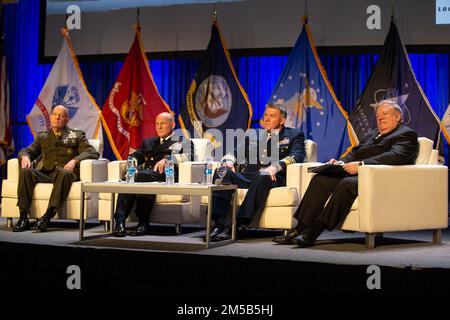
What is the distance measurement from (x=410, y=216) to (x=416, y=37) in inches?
104

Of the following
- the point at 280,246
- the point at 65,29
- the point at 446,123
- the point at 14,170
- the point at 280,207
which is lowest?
the point at 280,246

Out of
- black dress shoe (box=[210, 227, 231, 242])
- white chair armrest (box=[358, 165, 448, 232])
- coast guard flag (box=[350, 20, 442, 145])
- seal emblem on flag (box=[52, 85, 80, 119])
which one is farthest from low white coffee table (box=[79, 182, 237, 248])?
seal emblem on flag (box=[52, 85, 80, 119])

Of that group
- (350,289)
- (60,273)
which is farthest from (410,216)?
(60,273)

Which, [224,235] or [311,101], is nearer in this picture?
[224,235]

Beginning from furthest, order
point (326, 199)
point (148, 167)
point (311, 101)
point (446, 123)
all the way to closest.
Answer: point (311, 101)
point (446, 123)
point (148, 167)
point (326, 199)

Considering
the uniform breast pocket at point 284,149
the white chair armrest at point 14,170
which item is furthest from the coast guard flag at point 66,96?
the uniform breast pocket at point 284,149

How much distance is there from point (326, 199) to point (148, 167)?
1.64 metres

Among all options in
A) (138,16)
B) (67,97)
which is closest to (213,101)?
(138,16)

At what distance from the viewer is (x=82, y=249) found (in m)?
3.57

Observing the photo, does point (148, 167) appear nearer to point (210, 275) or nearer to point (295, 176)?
point (295, 176)

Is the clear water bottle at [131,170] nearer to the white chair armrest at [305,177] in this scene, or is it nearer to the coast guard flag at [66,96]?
the white chair armrest at [305,177]

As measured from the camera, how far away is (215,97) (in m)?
7.09

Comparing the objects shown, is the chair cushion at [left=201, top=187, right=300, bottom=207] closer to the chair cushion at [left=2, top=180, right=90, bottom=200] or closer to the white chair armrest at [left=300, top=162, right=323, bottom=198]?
the white chair armrest at [left=300, top=162, right=323, bottom=198]

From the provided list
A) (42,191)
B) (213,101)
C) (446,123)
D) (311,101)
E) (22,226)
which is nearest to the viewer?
(22,226)
